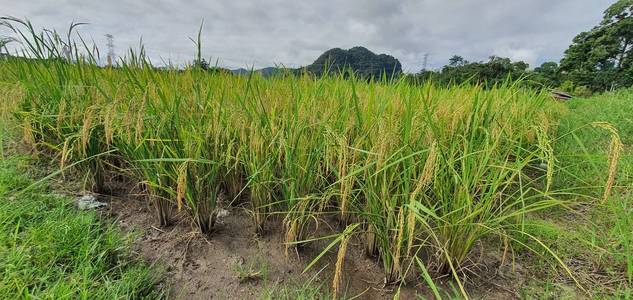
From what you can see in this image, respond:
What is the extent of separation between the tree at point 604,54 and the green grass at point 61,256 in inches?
1424

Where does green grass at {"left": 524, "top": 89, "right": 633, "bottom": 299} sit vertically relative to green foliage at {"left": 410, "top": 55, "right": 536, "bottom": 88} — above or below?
below

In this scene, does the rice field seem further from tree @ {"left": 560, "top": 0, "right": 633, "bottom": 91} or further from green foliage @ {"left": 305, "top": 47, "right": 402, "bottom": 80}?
tree @ {"left": 560, "top": 0, "right": 633, "bottom": 91}

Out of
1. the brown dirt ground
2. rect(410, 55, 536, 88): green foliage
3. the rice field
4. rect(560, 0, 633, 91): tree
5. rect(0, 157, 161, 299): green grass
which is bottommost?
the brown dirt ground

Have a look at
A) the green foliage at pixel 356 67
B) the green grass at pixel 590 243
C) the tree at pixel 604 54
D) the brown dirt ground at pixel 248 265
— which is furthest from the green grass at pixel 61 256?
the tree at pixel 604 54

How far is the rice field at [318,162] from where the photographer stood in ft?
3.65

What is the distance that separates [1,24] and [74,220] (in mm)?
1388

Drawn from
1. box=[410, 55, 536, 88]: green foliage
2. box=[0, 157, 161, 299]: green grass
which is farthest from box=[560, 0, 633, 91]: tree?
box=[0, 157, 161, 299]: green grass

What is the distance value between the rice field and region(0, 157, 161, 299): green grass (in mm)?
213

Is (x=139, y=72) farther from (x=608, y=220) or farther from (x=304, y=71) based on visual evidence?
(x=608, y=220)

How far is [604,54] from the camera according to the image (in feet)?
87.5

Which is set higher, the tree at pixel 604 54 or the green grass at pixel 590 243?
the tree at pixel 604 54

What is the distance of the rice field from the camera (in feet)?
3.65

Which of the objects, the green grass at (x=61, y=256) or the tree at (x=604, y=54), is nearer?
the green grass at (x=61, y=256)

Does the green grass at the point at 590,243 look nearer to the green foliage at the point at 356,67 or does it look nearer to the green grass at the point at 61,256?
the green foliage at the point at 356,67
